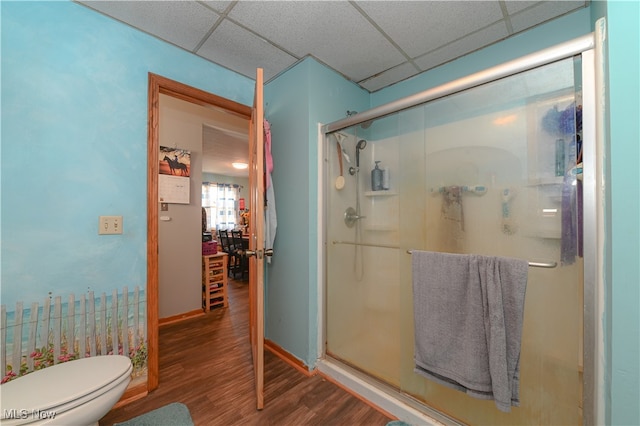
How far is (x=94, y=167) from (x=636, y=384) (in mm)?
2553

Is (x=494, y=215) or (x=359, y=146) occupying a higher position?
(x=359, y=146)

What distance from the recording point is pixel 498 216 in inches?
49.4

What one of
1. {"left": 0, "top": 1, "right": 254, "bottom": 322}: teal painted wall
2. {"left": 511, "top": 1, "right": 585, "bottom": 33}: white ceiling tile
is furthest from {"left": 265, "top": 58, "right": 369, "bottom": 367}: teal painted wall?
{"left": 511, "top": 1, "right": 585, "bottom": 33}: white ceiling tile

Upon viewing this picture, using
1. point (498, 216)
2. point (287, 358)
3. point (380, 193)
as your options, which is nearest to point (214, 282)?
point (287, 358)

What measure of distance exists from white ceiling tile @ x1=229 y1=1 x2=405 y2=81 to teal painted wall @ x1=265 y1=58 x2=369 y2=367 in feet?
0.58

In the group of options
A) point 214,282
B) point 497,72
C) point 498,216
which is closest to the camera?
point 497,72

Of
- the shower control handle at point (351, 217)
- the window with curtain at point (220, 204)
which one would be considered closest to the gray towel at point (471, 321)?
the shower control handle at point (351, 217)

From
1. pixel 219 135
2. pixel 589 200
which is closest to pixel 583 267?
pixel 589 200

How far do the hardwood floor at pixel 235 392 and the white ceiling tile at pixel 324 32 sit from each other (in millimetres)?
2313

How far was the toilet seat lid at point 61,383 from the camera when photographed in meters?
0.95

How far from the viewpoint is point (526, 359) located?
3.92 feet

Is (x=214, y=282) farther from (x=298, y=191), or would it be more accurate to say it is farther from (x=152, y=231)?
(x=298, y=191)

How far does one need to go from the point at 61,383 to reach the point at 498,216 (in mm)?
2124

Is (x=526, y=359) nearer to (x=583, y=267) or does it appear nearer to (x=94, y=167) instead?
(x=583, y=267)
